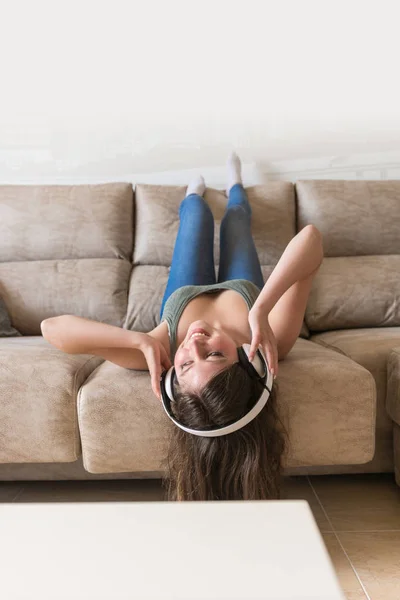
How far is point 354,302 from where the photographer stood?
8.07 feet

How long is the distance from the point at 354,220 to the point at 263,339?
1.28 meters

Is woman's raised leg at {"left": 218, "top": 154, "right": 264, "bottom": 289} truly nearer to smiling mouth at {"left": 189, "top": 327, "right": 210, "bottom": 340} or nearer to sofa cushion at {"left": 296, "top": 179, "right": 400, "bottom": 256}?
sofa cushion at {"left": 296, "top": 179, "right": 400, "bottom": 256}

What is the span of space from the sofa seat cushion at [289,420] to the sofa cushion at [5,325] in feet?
3.02

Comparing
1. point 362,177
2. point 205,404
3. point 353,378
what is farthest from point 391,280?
point 205,404

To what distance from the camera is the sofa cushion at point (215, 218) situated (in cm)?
260

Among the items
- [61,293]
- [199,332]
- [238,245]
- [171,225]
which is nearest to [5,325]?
[61,293]

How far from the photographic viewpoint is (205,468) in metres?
1.43

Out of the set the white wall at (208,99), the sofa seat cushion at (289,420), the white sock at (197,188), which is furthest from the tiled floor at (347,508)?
the white wall at (208,99)

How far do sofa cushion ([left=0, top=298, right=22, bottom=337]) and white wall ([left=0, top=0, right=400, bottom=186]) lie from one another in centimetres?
92

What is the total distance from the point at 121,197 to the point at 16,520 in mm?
2079

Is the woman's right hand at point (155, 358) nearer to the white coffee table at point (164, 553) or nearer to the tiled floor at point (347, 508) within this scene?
the tiled floor at point (347, 508)

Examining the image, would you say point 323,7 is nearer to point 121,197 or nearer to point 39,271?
point 121,197

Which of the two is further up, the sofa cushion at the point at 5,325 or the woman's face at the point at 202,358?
the woman's face at the point at 202,358

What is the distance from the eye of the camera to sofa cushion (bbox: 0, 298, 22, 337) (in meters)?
2.40
